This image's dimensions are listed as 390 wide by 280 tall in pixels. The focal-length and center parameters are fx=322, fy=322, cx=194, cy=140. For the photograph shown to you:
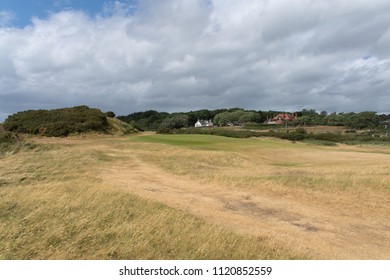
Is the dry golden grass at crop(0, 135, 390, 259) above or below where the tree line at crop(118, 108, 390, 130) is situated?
below

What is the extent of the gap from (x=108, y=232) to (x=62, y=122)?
162ft

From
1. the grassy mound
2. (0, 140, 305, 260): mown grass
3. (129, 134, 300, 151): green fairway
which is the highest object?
the grassy mound

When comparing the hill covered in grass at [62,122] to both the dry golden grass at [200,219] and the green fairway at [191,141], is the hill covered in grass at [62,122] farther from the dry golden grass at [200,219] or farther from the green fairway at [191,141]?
the dry golden grass at [200,219]

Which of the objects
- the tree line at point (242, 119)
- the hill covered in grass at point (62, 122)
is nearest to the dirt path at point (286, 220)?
the hill covered in grass at point (62, 122)

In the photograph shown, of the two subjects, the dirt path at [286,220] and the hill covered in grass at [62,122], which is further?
the hill covered in grass at [62,122]

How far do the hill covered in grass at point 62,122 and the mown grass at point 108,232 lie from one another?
137 ft

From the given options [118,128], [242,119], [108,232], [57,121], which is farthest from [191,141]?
[242,119]

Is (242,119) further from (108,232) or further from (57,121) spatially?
(108,232)

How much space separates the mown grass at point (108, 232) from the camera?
242 inches

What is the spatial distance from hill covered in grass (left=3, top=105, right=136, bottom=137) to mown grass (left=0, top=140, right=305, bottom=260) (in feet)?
137

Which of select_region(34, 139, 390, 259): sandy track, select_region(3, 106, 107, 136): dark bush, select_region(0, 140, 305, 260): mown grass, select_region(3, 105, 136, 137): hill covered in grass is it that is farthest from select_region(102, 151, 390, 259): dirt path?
select_region(3, 105, 136, 137): hill covered in grass

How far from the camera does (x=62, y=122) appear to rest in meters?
52.2

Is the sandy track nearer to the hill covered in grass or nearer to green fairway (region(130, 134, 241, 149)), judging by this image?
green fairway (region(130, 134, 241, 149))

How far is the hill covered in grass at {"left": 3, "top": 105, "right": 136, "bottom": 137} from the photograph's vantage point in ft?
164
